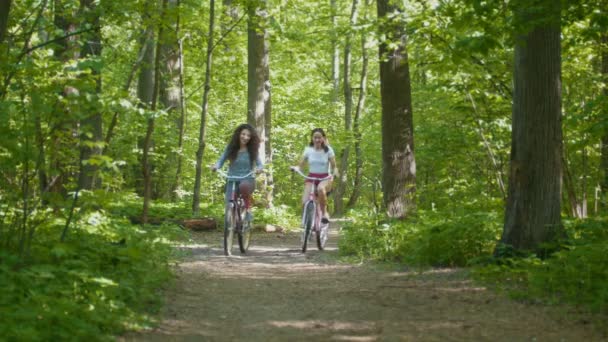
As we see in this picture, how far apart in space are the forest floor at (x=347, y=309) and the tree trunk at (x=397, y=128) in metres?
3.02

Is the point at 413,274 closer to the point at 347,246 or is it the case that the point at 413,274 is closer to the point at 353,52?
the point at 347,246

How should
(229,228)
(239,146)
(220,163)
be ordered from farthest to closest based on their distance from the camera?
(239,146), (229,228), (220,163)

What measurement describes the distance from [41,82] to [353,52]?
92.0ft

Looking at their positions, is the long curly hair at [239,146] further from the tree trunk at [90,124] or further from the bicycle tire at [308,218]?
the tree trunk at [90,124]

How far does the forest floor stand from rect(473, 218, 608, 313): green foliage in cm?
23

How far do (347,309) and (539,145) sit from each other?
3242 millimetres

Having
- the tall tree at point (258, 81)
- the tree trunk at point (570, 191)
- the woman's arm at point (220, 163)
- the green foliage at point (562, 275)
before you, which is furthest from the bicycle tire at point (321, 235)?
the tall tree at point (258, 81)

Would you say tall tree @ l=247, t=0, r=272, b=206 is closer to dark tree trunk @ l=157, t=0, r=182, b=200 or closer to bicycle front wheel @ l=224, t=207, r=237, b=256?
dark tree trunk @ l=157, t=0, r=182, b=200

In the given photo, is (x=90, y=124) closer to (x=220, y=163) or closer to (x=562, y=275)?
(x=220, y=163)

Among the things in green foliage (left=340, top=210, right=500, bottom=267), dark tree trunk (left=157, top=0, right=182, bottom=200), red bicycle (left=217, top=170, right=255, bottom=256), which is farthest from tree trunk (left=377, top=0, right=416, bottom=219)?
dark tree trunk (left=157, top=0, right=182, bottom=200)

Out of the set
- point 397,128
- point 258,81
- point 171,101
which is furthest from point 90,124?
point 171,101

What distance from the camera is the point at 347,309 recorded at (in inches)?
248

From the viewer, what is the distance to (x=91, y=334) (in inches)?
173

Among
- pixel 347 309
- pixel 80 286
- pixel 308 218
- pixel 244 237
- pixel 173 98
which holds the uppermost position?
pixel 173 98
